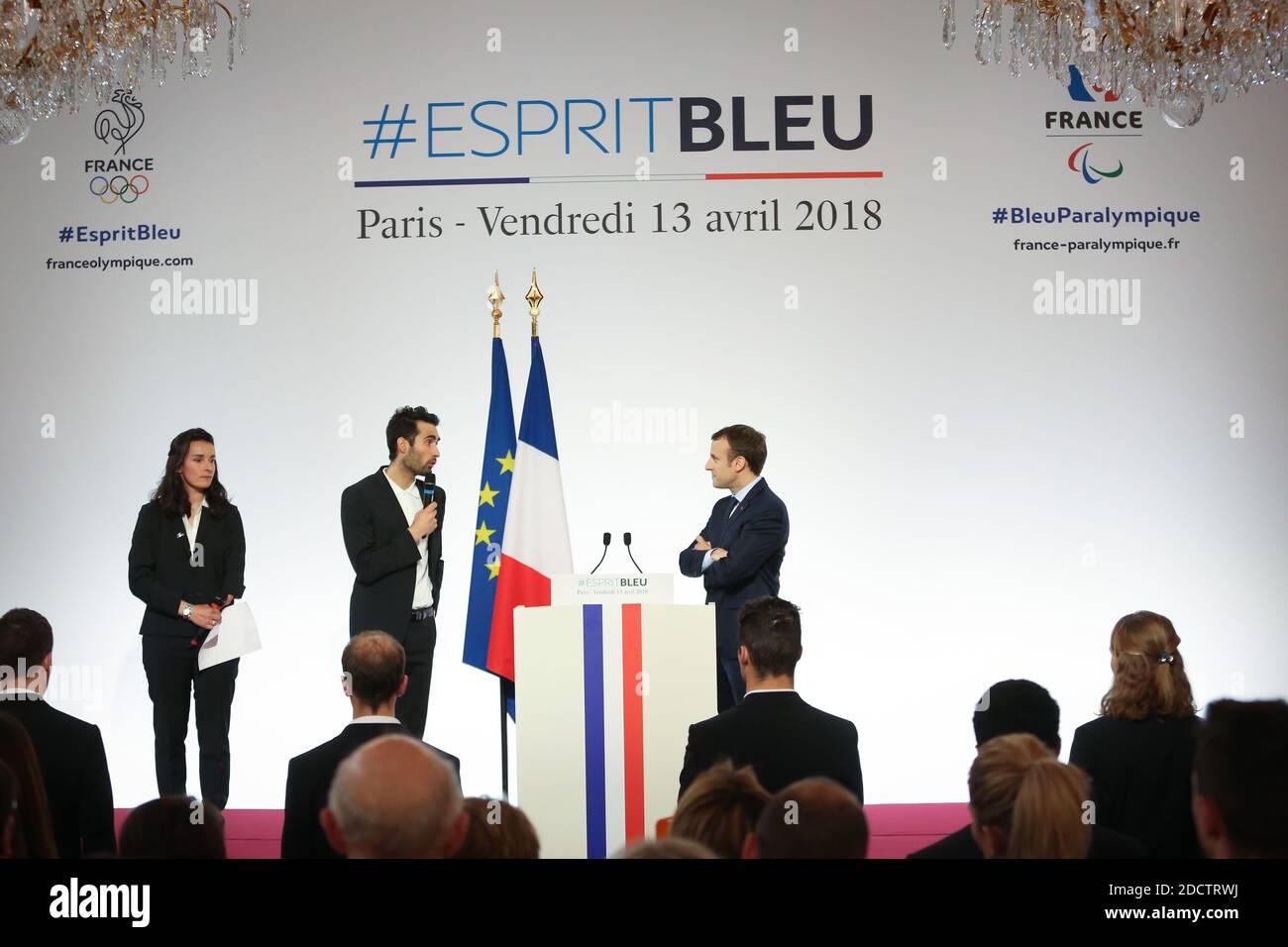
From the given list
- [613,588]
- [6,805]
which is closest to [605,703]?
[613,588]

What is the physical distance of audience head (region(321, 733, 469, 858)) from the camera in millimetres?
1936

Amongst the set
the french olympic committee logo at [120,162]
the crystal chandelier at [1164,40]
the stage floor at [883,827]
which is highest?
the french olympic committee logo at [120,162]

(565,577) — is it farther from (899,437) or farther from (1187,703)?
(899,437)

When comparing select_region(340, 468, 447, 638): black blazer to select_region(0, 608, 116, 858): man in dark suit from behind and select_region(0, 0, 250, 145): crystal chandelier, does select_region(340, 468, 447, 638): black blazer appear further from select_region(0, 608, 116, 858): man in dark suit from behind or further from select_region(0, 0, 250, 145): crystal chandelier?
select_region(0, 608, 116, 858): man in dark suit from behind

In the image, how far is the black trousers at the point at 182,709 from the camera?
17.4 ft

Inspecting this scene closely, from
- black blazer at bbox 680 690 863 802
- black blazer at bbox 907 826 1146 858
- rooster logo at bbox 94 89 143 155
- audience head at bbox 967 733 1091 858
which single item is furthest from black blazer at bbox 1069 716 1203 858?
rooster logo at bbox 94 89 143 155

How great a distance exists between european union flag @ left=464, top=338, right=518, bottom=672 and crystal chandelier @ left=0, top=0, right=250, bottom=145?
5.46 feet

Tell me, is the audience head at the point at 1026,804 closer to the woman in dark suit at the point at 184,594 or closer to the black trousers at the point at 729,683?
the black trousers at the point at 729,683

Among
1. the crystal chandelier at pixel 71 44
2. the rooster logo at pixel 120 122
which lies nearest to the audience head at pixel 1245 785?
the crystal chandelier at pixel 71 44

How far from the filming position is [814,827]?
6.49ft

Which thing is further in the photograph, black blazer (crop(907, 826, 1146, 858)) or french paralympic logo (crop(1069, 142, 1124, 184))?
french paralympic logo (crop(1069, 142, 1124, 184))

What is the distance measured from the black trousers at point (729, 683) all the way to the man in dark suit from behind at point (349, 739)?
6.43ft

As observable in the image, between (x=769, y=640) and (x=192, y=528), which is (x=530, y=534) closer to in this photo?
(x=192, y=528)

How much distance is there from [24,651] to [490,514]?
7.92 feet
